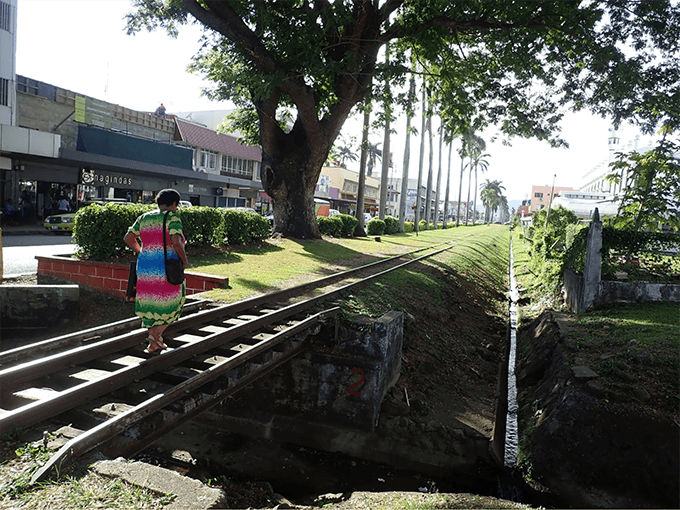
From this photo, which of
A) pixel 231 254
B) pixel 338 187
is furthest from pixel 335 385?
pixel 338 187

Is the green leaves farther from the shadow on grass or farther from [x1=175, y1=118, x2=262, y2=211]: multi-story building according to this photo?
[x1=175, y1=118, x2=262, y2=211]: multi-story building

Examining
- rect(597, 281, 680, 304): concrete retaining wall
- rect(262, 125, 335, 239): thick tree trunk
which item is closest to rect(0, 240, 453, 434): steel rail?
rect(597, 281, 680, 304): concrete retaining wall

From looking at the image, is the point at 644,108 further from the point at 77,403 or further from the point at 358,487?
the point at 77,403

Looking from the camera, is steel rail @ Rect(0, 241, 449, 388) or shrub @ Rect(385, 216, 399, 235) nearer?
steel rail @ Rect(0, 241, 449, 388)

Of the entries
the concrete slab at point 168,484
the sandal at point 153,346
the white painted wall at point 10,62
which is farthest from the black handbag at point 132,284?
the white painted wall at point 10,62

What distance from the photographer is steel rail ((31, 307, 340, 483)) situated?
3002 millimetres

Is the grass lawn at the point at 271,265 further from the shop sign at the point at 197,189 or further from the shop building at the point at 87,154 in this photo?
the shop sign at the point at 197,189

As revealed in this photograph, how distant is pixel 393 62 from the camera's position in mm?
15539

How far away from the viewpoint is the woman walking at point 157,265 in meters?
4.80

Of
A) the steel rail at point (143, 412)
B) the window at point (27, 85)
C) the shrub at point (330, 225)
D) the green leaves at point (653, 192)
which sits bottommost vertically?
the steel rail at point (143, 412)

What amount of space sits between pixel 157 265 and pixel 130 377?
1103mm

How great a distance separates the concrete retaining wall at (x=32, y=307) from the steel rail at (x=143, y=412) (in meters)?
4.68

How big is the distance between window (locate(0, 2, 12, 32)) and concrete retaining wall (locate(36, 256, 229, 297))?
24268 millimetres

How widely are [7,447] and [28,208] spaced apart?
1063 inches
